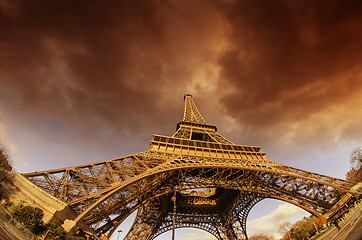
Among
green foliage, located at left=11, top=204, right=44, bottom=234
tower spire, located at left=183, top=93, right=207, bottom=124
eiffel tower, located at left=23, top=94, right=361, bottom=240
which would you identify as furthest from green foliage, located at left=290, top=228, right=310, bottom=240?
tower spire, located at left=183, top=93, right=207, bottom=124

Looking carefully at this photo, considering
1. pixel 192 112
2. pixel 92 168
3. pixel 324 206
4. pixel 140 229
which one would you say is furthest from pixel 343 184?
pixel 192 112

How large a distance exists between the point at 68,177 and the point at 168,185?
10.0 meters

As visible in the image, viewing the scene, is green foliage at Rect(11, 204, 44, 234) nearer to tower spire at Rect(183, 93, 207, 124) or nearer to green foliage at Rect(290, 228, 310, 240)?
green foliage at Rect(290, 228, 310, 240)

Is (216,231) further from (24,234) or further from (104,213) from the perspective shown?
(24,234)

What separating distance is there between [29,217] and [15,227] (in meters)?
1.00

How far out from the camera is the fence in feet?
24.4

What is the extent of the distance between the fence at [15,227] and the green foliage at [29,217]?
697 mm

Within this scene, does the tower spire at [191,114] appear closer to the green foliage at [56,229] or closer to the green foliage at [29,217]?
the green foliage at [56,229]

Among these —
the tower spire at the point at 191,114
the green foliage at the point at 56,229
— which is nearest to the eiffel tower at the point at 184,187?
the green foliage at the point at 56,229

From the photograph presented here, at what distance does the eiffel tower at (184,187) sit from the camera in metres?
A: 12.8

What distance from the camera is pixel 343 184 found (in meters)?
18.0

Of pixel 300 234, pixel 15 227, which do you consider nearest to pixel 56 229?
pixel 15 227

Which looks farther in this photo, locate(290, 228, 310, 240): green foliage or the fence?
locate(290, 228, 310, 240): green foliage

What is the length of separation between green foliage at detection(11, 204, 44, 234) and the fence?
0.70m
